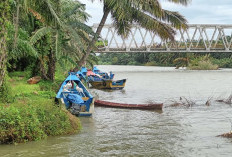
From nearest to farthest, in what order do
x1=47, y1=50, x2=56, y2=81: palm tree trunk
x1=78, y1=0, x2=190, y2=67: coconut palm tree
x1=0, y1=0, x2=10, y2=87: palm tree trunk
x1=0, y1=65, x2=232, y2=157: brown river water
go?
x1=0, y1=65, x2=232, y2=157: brown river water → x1=0, y1=0, x2=10, y2=87: palm tree trunk → x1=78, y1=0, x2=190, y2=67: coconut palm tree → x1=47, y1=50, x2=56, y2=81: palm tree trunk

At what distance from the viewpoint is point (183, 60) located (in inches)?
2581

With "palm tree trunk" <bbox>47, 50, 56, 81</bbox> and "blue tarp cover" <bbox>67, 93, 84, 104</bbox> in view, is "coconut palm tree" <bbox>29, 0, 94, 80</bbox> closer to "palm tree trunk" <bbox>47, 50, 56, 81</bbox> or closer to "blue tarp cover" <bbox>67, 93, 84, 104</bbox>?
"palm tree trunk" <bbox>47, 50, 56, 81</bbox>

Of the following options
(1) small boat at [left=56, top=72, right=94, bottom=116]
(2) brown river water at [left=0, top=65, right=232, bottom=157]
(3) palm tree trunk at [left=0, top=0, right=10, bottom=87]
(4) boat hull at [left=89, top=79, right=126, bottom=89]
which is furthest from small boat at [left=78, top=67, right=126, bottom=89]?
(3) palm tree trunk at [left=0, top=0, right=10, bottom=87]

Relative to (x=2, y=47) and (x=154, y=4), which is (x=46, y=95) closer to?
(x=2, y=47)

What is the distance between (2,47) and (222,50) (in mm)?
52840

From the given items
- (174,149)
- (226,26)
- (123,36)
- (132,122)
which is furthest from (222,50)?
(174,149)

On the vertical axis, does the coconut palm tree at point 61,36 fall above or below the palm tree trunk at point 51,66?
above

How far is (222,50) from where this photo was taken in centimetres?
5953

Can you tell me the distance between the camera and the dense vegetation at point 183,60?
60.5 m

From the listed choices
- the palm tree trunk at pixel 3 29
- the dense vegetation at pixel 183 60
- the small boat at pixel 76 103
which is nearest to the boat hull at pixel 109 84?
the small boat at pixel 76 103

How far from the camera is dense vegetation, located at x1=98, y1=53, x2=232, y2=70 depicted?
60509 mm

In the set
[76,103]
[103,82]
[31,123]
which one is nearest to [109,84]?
[103,82]

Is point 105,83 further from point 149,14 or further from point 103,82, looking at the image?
point 149,14

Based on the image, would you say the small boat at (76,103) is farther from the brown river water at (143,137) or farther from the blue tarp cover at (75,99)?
the brown river water at (143,137)
